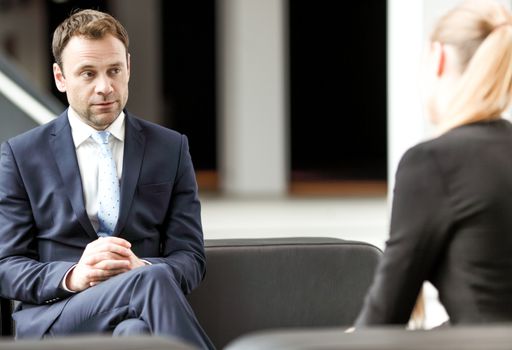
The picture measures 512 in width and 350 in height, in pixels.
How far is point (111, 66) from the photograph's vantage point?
263cm

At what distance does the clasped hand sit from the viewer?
7.97 ft

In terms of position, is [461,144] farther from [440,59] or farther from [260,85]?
[260,85]

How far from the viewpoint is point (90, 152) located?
2.69 meters

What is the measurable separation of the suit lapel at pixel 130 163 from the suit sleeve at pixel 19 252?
0.19 m

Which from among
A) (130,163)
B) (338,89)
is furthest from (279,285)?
(338,89)

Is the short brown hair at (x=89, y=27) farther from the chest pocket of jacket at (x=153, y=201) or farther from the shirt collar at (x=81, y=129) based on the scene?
the chest pocket of jacket at (x=153, y=201)

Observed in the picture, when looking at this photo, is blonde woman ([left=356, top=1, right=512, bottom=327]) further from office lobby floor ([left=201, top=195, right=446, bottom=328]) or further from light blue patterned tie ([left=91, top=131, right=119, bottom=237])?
office lobby floor ([left=201, top=195, right=446, bottom=328])

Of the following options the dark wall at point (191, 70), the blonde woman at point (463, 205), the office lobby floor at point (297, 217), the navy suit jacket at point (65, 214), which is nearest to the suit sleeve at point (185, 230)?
the navy suit jacket at point (65, 214)

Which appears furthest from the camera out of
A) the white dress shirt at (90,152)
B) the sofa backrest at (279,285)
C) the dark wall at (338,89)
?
the dark wall at (338,89)

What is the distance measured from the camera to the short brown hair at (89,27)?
2.62 m

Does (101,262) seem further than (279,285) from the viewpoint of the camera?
No

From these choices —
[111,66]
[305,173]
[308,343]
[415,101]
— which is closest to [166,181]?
[111,66]

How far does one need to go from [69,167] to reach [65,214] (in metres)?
0.12

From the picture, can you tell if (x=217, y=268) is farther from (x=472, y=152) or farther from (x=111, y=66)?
(x=472, y=152)
